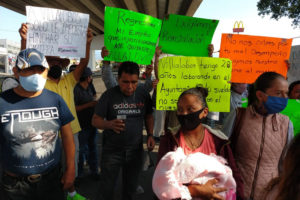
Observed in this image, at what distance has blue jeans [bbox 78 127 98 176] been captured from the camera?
3451mm

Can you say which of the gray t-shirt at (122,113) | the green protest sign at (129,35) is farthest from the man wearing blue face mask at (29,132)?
the green protest sign at (129,35)

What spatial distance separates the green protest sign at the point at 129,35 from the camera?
7.80 ft

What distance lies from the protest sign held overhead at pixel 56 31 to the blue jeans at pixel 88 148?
5.24ft

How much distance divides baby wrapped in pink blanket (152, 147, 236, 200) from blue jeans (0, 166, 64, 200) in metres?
1.08

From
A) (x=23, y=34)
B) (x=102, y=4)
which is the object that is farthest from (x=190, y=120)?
(x=102, y=4)

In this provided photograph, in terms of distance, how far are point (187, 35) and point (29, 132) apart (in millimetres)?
2084

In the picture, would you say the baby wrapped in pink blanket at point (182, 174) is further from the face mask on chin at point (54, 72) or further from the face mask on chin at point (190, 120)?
the face mask on chin at point (54, 72)

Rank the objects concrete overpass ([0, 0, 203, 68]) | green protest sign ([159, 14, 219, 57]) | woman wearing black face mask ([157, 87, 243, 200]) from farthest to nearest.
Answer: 1. concrete overpass ([0, 0, 203, 68])
2. green protest sign ([159, 14, 219, 57])
3. woman wearing black face mask ([157, 87, 243, 200])

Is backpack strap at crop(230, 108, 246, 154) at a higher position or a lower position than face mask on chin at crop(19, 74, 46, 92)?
lower

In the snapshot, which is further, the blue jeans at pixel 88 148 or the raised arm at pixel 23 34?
the blue jeans at pixel 88 148

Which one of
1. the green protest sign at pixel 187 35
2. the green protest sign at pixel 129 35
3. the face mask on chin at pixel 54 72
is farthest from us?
the face mask on chin at pixel 54 72

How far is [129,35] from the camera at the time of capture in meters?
2.46

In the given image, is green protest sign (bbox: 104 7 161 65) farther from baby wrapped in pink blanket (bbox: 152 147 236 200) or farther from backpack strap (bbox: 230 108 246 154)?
baby wrapped in pink blanket (bbox: 152 147 236 200)

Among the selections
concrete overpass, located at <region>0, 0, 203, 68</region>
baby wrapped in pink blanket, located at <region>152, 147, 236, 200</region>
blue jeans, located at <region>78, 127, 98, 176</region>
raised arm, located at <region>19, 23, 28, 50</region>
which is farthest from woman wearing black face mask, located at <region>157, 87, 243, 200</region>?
concrete overpass, located at <region>0, 0, 203, 68</region>
